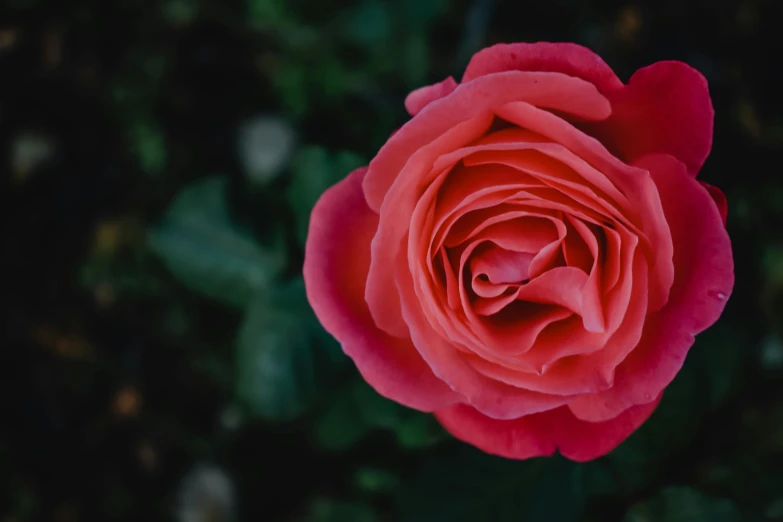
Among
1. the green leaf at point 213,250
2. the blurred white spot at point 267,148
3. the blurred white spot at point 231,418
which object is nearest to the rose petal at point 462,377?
the green leaf at point 213,250

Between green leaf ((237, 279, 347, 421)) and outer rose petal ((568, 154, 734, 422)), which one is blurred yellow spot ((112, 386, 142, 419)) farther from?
outer rose petal ((568, 154, 734, 422))

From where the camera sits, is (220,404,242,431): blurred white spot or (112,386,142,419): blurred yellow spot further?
(112,386,142,419): blurred yellow spot

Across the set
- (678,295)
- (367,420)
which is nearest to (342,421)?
(367,420)

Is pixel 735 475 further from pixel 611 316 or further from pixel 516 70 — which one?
pixel 516 70

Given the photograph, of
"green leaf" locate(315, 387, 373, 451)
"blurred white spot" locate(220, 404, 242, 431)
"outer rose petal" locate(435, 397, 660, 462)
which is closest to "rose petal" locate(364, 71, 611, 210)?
"outer rose petal" locate(435, 397, 660, 462)

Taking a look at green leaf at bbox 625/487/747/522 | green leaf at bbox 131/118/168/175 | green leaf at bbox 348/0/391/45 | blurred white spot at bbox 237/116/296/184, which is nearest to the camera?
green leaf at bbox 625/487/747/522
